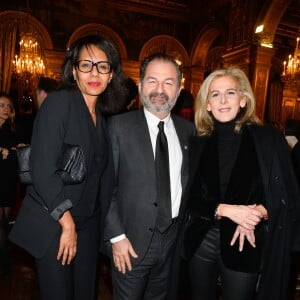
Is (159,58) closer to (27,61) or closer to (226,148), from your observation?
(226,148)

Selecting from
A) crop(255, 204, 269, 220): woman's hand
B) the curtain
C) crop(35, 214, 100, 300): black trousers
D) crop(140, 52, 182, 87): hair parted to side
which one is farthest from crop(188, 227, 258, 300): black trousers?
the curtain

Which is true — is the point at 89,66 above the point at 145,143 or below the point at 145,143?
above

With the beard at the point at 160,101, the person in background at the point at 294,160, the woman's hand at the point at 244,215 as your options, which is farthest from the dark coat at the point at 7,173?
the person in background at the point at 294,160

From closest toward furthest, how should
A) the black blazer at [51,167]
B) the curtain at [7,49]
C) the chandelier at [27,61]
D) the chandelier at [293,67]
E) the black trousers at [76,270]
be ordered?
the black blazer at [51,167]
the black trousers at [76,270]
the chandelier at [293,67]
the chandelier at [27,61]
the curtain at [7,49]

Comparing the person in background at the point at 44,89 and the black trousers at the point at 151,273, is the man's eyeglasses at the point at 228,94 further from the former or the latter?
the person in background at the point at 44,89

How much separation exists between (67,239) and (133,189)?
528mm

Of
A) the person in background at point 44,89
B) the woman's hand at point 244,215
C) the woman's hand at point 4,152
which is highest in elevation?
the person in background at point 44,89

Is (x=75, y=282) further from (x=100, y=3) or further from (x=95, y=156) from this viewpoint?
(x=100, y=3)

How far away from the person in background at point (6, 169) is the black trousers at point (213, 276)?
7.92 ft

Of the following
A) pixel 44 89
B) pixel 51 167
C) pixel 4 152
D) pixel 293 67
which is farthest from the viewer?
pixel 293 67

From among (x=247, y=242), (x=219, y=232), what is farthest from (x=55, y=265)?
(x=247, y=242)

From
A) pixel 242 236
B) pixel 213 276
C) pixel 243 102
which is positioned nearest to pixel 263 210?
pixel 242 236

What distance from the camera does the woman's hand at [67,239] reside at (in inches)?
63.8

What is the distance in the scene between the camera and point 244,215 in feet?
5.98
